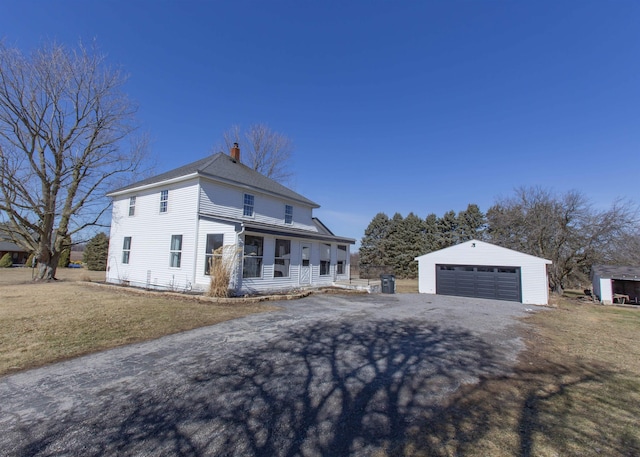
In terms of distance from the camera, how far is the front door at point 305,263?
15.6m

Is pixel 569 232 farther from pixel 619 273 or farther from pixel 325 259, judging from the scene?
pixel 325 259

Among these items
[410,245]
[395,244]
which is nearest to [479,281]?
[410,245]

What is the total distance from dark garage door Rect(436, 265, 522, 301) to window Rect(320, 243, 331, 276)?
682 cm

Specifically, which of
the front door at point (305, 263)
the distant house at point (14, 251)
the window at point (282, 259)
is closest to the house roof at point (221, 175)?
the window at point (282, 259)

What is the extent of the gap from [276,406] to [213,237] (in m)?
10.6

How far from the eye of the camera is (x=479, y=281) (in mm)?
16797

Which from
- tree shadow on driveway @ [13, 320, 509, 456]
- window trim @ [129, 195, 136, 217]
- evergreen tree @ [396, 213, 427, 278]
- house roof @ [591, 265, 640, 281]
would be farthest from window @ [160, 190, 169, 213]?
evergreen tree @ [396, 213, 427, 278]

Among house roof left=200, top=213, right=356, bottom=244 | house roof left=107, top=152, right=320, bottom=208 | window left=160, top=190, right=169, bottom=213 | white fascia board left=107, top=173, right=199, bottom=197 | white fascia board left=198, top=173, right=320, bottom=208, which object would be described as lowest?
house roof left=200, top=213, right=356, bottom=244

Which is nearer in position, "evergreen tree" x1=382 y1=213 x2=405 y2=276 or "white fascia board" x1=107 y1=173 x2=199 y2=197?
"white fascia board" x1=107 y1=173 x2=199 y2=197

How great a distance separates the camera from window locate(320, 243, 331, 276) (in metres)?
17.2

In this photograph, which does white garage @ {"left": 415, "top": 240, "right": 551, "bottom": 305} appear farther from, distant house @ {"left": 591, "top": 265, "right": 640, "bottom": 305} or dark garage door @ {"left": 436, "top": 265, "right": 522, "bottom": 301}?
distant house @ {"left": 591, "top": 265, "right": 640, "bottom": 305}

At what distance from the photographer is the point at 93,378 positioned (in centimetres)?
420

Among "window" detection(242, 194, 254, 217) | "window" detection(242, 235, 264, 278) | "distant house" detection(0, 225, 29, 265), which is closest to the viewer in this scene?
"window" detection(242, 235, 264, 278)

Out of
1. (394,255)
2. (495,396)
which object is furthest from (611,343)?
(394,255)
